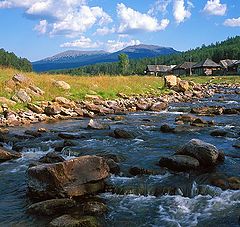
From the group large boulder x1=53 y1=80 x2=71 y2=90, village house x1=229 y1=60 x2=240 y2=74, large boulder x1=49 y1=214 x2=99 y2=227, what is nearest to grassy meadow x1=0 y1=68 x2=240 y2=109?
large boulder x1=53 y1=80 x2=71 y2=90

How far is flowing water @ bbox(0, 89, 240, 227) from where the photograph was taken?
918 centimetres

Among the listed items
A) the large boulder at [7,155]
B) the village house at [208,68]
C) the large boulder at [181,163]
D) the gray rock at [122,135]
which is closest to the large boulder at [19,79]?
the gray rock at [122,135]

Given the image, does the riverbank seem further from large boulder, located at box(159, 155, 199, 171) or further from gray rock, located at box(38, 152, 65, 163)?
large boulder, located at box(159, 155, 199, 171)

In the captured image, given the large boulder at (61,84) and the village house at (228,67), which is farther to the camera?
the village house at (228,67)

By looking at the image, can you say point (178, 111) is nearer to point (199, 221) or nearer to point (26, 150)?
point (26, 150)

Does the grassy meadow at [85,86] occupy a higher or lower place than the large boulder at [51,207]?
higher

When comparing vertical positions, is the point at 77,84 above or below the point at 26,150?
above

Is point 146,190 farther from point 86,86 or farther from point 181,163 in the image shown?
point 86,86

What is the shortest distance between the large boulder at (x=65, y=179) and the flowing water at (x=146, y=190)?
0.47m

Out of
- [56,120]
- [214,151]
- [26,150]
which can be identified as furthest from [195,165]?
[56,120]

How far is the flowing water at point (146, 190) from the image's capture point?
9.18 meters

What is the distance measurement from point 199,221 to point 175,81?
42839 mm

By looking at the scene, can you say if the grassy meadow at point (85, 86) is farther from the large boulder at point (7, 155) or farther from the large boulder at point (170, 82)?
the large boulder at point (7, 155)

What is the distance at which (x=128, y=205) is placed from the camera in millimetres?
10070
